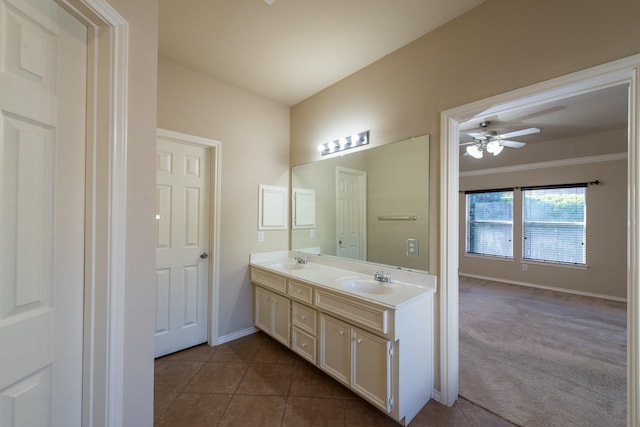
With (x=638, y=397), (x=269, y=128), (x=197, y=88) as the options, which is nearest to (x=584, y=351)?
(x=638, y=397)

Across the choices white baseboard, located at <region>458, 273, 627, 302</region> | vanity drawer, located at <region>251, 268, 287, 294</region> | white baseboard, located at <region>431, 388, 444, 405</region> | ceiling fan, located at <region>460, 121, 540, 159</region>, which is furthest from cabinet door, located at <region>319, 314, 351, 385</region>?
white baseboard, located at <region>458, 273, 627, 302</region>

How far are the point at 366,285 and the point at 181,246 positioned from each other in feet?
5.91

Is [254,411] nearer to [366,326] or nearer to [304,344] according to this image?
[304,344]

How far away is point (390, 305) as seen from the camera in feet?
4.94

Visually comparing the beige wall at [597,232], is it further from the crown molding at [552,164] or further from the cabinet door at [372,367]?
the cabinet door at [372,367]

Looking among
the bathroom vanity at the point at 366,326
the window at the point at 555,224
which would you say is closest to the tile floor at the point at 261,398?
the bathroom vanity at the point at 366,326

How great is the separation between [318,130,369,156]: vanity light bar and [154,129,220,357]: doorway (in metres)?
1.12

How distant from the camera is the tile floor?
5.40 feet

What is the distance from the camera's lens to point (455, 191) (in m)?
1.83

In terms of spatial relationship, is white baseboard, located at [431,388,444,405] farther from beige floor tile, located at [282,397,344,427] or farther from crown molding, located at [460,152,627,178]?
crown molding, located at [460,152,627,178]

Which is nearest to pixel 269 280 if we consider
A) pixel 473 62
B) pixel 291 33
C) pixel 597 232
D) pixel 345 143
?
pixel 345 143

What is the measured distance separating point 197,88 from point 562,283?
6325 millimetres

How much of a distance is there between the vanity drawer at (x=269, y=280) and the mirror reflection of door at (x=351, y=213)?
2.21 feet

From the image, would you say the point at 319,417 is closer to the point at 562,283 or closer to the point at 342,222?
the point at 342,222
